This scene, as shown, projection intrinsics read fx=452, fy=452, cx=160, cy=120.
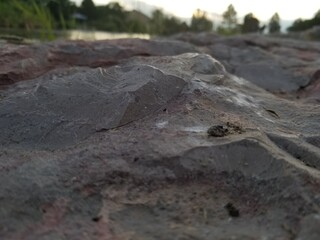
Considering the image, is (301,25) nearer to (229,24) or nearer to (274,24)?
(274,24)

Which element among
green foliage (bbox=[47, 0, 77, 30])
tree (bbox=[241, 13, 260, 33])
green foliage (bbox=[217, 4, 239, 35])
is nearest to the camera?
green foliage (bbox=[47, 0, 77, 30])

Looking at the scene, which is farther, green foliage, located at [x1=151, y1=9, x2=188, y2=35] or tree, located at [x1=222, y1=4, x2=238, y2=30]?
green foliage, located at [x1=151, y1=9, x2=188, y2=35]

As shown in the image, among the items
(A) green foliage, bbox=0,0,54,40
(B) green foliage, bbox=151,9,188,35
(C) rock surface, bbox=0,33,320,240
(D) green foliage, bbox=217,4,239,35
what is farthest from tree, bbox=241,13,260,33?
(C) rock surface, bbox=0,33,320,240

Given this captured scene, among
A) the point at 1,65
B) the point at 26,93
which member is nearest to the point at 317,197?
the point at 26,93

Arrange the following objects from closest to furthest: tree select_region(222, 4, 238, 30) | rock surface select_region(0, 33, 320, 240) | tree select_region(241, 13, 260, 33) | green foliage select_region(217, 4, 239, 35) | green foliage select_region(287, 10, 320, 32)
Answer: rock surface select_region(0, 33, 320, 240)
tree select_region(222, 4, 238, 30)
green foliage select_region(217, 4, 239, 35)
tree select_region(241, 13, 260, 33)
green foliage select_region(287, 10, 320, 32)

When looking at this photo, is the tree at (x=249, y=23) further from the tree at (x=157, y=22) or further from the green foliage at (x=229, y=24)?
the tree at (x=157, y=22)

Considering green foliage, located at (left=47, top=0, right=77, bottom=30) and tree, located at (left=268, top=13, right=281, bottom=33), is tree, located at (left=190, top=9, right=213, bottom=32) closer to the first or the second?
tree, located at (left=268, top=13, right=281, bottom=33)

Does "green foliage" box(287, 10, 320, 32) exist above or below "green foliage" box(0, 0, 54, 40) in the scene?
below

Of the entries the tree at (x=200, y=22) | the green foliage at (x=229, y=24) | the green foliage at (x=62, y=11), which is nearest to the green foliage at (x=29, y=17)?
the green foliage at (x=62, y=11)
